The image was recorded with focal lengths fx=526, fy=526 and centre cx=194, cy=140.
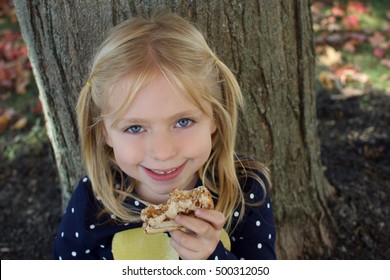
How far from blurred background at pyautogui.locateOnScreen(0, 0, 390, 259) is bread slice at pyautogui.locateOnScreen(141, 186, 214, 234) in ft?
3.14

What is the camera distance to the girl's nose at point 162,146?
153cm

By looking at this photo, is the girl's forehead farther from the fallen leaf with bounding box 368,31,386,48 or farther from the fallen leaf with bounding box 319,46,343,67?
the fallen leaf with bounding box 368,31,386,48

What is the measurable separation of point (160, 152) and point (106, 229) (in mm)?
463

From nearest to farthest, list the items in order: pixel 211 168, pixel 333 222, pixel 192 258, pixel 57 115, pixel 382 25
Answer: pixel 192 258, pixel 211 168, pixel 57 115, pixel 333 222, pixel 382 25

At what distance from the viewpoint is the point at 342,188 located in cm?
261

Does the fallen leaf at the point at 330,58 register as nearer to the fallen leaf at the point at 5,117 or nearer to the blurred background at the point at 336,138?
the blurred background at the point at 336,138

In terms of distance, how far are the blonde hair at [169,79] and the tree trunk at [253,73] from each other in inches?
5.9

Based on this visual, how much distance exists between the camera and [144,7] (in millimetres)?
1725

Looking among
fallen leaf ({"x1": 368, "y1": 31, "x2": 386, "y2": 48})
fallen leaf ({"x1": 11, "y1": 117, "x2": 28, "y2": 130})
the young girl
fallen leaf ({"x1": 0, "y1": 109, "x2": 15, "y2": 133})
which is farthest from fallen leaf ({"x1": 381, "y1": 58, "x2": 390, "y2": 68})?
fallen leaf ({"x1": 0, "y1": 109, "x2": 15, "y2": 133})

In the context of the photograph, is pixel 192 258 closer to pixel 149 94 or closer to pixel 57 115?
pixel 149 94

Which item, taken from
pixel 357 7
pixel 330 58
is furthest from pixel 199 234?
pixel 357 7

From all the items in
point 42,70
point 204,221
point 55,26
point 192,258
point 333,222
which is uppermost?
point 55,26

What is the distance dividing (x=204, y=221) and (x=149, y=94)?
41 cm
